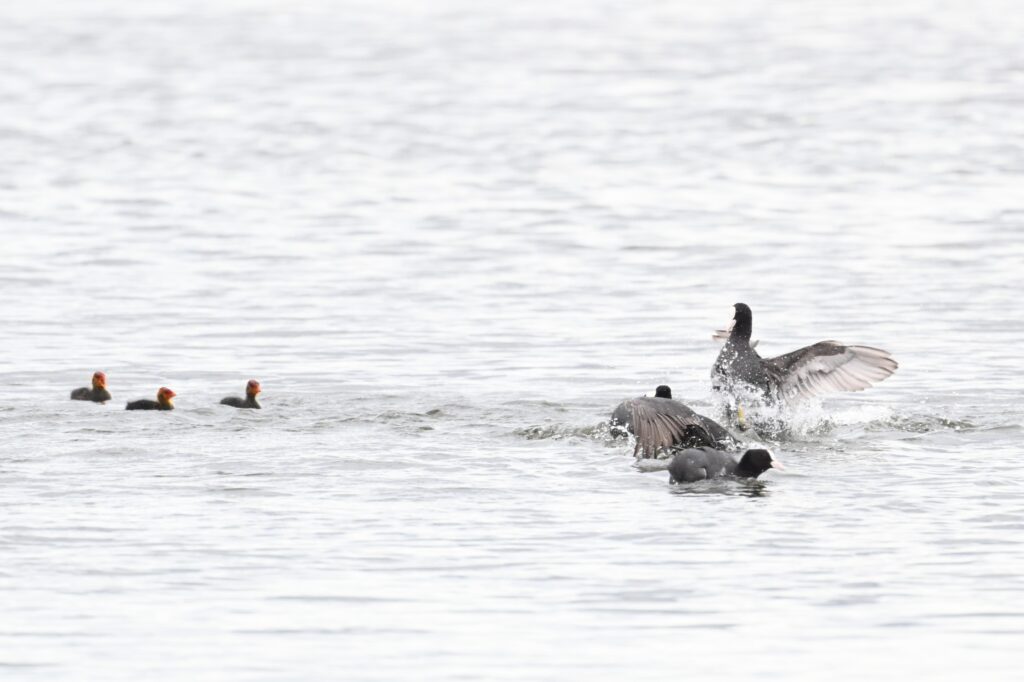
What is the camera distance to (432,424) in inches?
582

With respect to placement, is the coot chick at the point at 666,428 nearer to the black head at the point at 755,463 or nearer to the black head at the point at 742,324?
the black head at the point at 755,463

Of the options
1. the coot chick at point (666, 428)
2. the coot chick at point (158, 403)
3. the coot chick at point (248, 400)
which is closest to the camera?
the coot chick at point (666, 428)

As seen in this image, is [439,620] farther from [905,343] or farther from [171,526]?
[905,343]

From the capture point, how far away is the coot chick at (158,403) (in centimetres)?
1502

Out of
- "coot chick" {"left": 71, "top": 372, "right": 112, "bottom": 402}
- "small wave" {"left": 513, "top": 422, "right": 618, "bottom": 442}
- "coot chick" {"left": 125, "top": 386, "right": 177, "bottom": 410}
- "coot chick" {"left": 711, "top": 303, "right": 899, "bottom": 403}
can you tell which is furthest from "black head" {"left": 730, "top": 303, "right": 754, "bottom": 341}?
"coot chick" {"left": 71, "top": 372, "right": 112, "bottom": 402}

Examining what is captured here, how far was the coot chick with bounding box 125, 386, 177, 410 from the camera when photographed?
49.3ft

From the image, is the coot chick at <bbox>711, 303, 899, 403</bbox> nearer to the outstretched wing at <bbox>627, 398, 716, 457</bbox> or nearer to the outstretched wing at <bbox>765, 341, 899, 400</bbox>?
the outstretched wing at <bbox>765, 341, 899, 400</bbox>

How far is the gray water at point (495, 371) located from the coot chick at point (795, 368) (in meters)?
0.27

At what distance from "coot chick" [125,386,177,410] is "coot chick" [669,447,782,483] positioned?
4.37 meters

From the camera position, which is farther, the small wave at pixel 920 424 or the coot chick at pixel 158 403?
the coot chick at pixel 158 403

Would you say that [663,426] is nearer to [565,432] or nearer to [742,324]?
[565,432]

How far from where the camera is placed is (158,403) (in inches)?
599

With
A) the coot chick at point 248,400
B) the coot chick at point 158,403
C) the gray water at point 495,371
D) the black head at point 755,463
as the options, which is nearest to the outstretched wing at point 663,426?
the gray water at point 495,371

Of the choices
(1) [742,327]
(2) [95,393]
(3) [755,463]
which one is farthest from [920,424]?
(2) [95,393]
